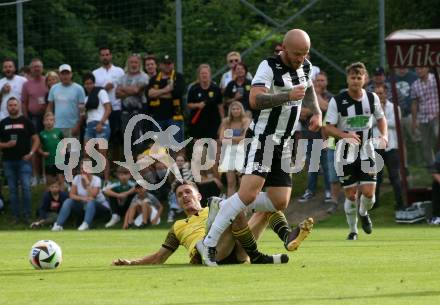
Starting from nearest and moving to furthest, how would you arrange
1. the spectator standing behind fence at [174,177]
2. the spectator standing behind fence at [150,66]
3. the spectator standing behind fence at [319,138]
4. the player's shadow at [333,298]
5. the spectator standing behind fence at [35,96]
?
the player's shadow at [333,298]
the spectator standing behind fence at [319,138]
the spectator standing behind fence at [174,177]
the spectator standing behind fence at [150,66]
the spectator standing behind fence at [35,96]

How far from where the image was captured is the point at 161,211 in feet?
77.1

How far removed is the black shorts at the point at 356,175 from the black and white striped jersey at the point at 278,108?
5.24m

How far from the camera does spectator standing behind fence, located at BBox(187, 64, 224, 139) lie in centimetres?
2297

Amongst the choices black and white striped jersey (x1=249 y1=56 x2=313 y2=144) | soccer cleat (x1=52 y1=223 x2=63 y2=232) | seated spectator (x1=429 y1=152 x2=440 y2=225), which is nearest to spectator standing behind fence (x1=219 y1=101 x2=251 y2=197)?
soccer cleat (x1=52 y1=223 x2=63 y2=232)

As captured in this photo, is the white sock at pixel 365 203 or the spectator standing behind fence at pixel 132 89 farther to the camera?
the spectator standing behind fence at pixel 132 89

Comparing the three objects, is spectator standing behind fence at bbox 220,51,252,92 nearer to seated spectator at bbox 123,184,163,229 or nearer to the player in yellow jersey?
seated spectator at bbox 123,184,163,229

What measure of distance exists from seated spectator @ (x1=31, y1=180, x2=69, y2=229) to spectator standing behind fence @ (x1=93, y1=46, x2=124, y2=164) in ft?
5.16

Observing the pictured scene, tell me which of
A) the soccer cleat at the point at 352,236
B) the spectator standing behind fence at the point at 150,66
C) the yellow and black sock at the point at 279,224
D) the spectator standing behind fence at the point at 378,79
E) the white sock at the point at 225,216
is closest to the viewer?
the white sock at the point at 225,216

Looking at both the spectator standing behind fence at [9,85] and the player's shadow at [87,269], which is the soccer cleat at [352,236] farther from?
the spectator standing behind fence at [9,85]

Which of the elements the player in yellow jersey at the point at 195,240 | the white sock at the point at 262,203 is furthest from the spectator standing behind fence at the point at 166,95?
the white sock at the point at 262,203

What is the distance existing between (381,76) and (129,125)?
17.2ft

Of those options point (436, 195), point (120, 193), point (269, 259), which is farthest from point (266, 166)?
point (120, 193)

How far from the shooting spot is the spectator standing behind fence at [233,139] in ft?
72.7

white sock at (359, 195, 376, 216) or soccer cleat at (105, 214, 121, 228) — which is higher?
white sock at (359, 195, 376, 216)
